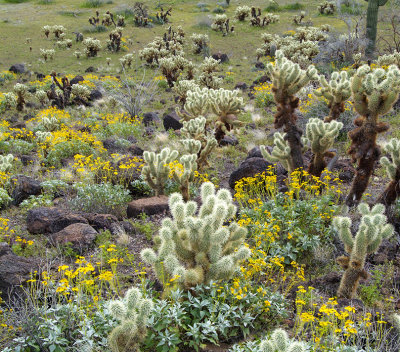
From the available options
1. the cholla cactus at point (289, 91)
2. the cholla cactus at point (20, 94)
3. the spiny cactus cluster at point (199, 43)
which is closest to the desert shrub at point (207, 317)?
the cholla cactus at point (289, 91)

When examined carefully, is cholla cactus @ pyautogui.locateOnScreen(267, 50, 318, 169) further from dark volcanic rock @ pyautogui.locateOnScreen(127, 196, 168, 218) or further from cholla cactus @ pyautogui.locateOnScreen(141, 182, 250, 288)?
cholla cactus @ pyautogui.locateOnScreen(141, 182, 250, 288)

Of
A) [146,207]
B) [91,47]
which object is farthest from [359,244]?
[91,47]

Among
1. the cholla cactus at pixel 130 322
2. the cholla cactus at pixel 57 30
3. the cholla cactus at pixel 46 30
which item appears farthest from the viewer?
the cholla cactus at pixel 57 30

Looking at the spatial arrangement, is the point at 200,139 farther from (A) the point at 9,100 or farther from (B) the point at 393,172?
(A) the point at 9,100

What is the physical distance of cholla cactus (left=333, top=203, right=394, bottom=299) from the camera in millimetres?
4078

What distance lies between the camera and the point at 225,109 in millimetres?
9180

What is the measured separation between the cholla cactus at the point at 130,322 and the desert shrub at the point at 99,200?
355 centimetres

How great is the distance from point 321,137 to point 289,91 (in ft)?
3.24

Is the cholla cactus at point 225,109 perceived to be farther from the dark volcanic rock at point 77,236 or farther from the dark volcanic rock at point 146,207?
the dark volcanic rock at point 77,236

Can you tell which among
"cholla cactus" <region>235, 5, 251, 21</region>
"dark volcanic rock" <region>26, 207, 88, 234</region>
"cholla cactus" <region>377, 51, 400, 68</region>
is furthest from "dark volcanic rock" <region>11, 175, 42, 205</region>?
"cholla cactus" <region>235, 5, 251, 21</region>

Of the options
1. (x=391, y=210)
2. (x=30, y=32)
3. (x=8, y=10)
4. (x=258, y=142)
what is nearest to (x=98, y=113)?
(x=258, y=142)

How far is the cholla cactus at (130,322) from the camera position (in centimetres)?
314

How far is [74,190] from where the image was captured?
765 centimetres

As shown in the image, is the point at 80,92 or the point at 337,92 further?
the point at 80,92
